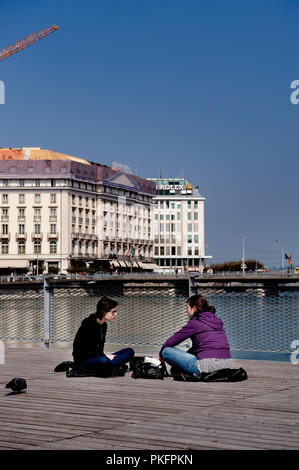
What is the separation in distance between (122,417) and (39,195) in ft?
406

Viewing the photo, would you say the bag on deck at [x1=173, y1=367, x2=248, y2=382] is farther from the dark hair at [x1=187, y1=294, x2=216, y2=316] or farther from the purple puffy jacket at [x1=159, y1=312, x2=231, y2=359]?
the dark hair at [x1=187, y1=294, x2=216, y2=316]

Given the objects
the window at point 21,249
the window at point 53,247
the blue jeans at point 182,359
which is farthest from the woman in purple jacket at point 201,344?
the window at point 21,249

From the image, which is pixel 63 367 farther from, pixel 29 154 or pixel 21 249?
pixel 29 154

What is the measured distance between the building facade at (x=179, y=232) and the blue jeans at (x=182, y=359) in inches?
5971

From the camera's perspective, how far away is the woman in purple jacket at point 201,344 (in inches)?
370

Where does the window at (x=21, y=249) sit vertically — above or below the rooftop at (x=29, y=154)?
below

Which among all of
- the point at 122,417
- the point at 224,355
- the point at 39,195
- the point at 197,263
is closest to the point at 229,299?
the point at 224,355

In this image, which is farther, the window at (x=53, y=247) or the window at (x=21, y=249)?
the window at (x=53, y=247)

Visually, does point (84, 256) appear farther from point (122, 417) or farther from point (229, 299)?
point (122, 417)

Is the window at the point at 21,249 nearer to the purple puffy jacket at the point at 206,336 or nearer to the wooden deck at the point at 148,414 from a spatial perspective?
the wooden deck at the point at 148,414

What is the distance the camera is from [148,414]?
7.01m

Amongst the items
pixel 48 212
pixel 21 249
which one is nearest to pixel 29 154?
pixel 48 212

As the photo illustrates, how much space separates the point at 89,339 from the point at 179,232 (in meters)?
153
